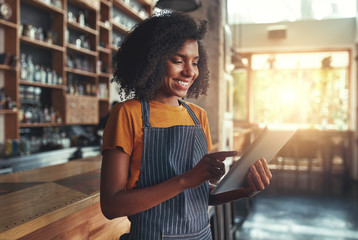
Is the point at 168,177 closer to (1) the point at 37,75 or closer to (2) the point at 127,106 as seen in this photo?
(2) the point at 127,106

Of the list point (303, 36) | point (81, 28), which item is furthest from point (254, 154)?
point (303, 36)

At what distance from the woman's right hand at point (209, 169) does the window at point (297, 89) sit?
22.9 ft

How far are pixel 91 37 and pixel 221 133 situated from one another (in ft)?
9.35

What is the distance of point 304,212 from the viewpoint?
14.7 ft

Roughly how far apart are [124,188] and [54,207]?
0.46 m

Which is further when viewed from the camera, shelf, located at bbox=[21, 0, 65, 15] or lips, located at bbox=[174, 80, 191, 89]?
shelf, located at bbox=[21, 0, 65, 15]

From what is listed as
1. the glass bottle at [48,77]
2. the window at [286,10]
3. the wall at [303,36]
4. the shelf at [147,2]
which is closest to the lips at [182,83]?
the glass bottle at [48,77]

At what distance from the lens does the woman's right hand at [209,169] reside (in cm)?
80

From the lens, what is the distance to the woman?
0.85m

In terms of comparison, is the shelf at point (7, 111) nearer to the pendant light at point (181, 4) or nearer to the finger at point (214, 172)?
the pendant light at point (181, 4)

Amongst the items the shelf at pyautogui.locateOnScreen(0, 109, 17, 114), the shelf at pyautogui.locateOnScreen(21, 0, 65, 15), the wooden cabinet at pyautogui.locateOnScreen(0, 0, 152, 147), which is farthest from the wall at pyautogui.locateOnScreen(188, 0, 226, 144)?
the shelf at pyautogui.locateOnScreen(21, 0, 65, 15)

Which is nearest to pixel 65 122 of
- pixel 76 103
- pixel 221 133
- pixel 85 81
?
pixel 76 103

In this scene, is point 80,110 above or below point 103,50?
below

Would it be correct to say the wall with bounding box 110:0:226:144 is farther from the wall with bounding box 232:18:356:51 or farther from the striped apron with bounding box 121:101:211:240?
the wall with bounding box 232:18:356:51
